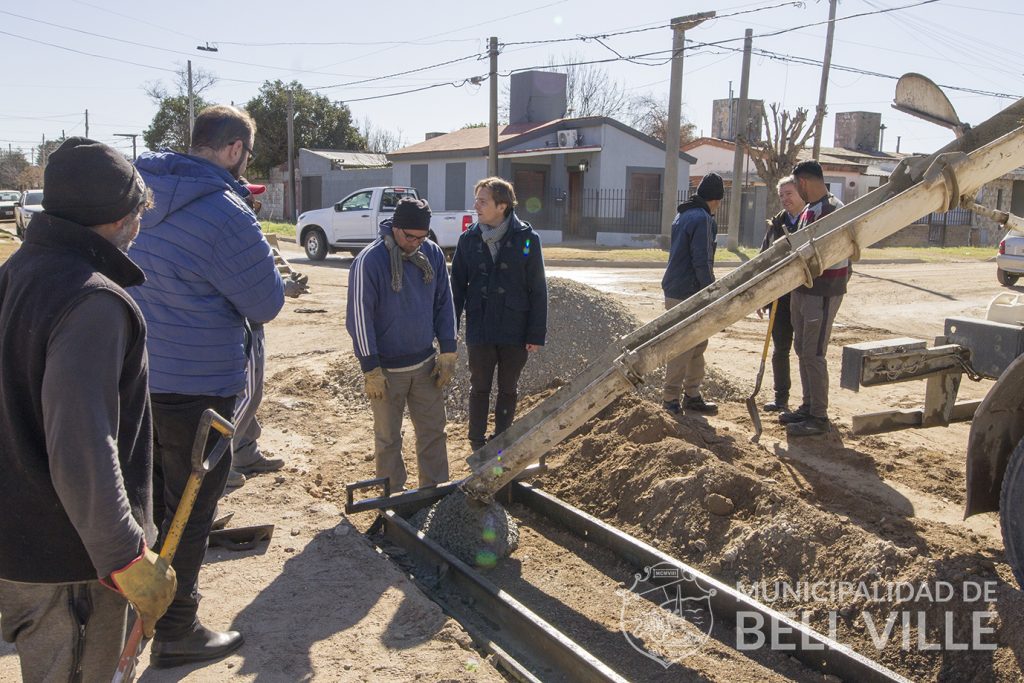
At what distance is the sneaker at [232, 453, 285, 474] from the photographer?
18.8 ft

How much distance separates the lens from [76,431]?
6.53ft

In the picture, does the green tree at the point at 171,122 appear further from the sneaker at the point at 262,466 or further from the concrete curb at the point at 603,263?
the sneaker at the point at 262,466

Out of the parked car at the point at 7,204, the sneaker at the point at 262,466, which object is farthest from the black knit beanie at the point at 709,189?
the parked car at the point at 7,204

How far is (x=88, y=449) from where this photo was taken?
2004 mm

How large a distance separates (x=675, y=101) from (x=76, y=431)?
23.9m

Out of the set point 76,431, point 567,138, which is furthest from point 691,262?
point 567,138

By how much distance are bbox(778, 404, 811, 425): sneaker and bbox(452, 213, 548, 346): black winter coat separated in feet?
7.82

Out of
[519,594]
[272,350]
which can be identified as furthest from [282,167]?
[519,594]

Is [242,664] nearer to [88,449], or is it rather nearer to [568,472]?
[88,449]

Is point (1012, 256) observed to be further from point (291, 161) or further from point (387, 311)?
point (291, 161)

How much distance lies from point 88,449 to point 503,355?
154 inches

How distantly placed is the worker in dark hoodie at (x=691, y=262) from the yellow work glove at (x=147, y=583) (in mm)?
4997

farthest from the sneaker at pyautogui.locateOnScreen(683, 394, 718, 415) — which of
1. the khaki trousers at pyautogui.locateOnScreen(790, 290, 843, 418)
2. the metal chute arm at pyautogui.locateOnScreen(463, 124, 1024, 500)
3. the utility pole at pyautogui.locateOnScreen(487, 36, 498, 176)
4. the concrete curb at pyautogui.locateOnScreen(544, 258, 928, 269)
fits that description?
the utility pole at pyautogui.locateOnScreen(487, 36, 498, 176)

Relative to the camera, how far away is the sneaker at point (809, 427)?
6605mm
